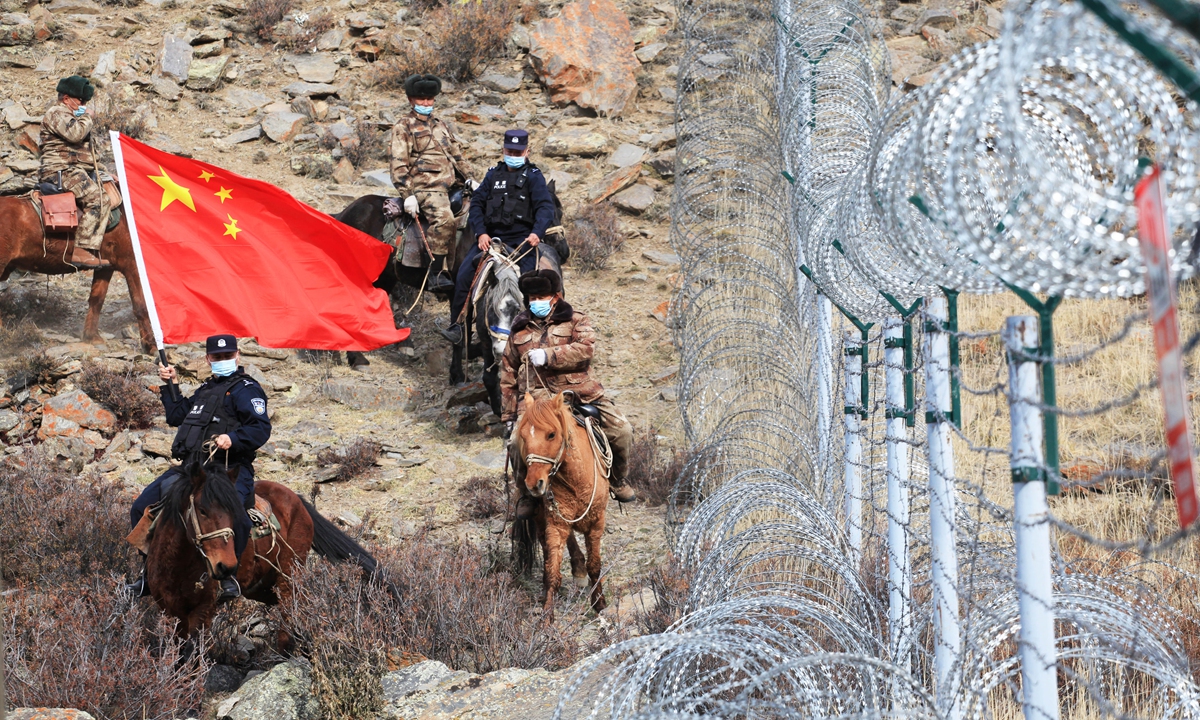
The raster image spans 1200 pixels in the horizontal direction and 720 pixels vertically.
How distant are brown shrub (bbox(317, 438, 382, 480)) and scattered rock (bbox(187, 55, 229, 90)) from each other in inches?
426

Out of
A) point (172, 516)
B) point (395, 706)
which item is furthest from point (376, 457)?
point (395, 706)

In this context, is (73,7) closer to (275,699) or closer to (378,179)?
(378,179)

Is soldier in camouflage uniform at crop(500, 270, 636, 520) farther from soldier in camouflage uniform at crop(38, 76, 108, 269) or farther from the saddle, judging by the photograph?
soldier in camouflage uniform at crop(38, 76, 108, 269)

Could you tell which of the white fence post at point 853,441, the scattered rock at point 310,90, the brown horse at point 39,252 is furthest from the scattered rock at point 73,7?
the white fence post at point 853,441

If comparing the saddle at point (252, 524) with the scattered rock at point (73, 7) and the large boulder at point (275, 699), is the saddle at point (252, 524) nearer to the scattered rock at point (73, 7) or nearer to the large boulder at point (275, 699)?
the large boulder at point (275, 699)

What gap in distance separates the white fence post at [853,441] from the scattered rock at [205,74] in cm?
1674

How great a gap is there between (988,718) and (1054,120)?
201 cm

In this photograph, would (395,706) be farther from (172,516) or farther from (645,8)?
(645,8)

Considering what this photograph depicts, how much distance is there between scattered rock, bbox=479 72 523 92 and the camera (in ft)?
67.7

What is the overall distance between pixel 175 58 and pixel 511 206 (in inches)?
455

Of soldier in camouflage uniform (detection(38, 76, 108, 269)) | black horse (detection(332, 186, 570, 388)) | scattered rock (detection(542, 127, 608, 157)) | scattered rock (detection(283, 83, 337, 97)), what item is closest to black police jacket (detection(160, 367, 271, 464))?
black horse (detection(332, 186, 570, 388))

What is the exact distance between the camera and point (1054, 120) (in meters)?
3.32

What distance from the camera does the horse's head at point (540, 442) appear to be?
7.44 meters

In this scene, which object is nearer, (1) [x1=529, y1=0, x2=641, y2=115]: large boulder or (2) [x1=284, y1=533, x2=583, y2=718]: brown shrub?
(2) [x1=284, y1=533, x2=583, y2=718]: brown shrub
